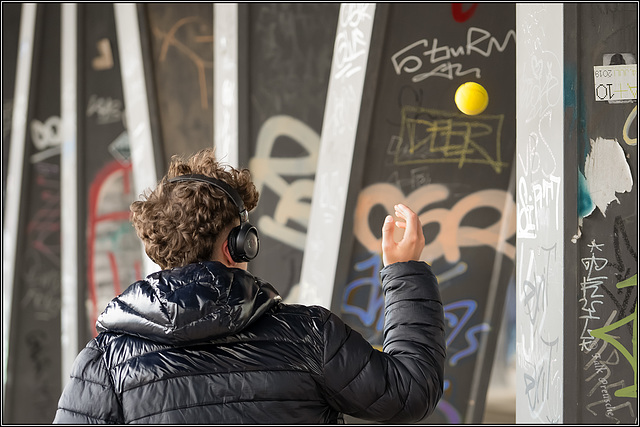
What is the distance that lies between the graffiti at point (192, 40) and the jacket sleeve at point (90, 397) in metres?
2.74

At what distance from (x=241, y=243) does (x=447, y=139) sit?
2005mm

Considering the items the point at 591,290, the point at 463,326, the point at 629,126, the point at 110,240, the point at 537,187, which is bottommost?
the point at 463,326

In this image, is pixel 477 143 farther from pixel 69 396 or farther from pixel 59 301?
pixel 59 301

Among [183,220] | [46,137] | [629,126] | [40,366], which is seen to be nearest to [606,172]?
[629,126]

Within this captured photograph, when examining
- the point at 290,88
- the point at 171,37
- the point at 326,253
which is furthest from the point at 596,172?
the point at 171,37

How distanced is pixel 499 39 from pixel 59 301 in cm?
321

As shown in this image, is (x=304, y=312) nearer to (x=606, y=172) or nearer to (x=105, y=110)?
(x=606, y=172)

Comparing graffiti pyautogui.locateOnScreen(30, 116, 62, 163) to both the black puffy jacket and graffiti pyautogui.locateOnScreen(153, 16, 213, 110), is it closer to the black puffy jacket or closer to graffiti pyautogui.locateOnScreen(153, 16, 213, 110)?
graffiti pyautogui.locateOnScreen(153, 16, 213, 110)

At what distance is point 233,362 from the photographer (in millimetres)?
1439

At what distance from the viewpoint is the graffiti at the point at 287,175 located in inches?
145

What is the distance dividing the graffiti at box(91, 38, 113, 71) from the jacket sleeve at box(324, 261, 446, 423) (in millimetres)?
3388

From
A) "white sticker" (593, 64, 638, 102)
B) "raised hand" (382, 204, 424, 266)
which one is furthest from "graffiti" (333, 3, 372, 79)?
"raised hand" (382, 204, 424, 266)

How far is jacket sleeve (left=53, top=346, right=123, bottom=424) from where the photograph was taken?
1425mm

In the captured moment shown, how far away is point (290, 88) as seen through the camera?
146 inches
